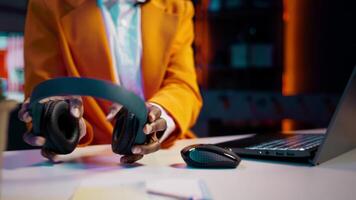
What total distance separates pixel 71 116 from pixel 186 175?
227 mm

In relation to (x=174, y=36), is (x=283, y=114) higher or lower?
lower

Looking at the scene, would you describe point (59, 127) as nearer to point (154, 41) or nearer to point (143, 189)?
point (143, 189)

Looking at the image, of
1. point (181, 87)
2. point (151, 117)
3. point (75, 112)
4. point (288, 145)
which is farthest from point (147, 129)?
point (181, 87)

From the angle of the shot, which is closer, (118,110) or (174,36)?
(118,110)

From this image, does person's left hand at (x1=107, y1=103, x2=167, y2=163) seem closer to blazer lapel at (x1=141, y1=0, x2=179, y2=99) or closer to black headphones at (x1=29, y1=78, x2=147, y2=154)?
black headphones at (x1=29, y1=78, x2=147, y2=154)

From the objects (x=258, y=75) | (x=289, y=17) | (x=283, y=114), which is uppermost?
(x=289, y=17)

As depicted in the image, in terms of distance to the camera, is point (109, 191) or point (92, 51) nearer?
point (109, 191)

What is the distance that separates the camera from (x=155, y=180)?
580 millimetres

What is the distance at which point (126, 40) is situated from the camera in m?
1.11

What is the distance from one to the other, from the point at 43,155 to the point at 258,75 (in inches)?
92.5

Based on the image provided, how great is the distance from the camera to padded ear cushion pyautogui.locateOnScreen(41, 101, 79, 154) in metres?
0.64

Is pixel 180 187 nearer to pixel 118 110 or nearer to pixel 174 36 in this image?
pixel 118 110

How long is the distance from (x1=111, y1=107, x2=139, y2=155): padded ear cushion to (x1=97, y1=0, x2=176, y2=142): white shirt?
427 millimetres

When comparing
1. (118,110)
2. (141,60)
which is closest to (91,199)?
(118,110)
